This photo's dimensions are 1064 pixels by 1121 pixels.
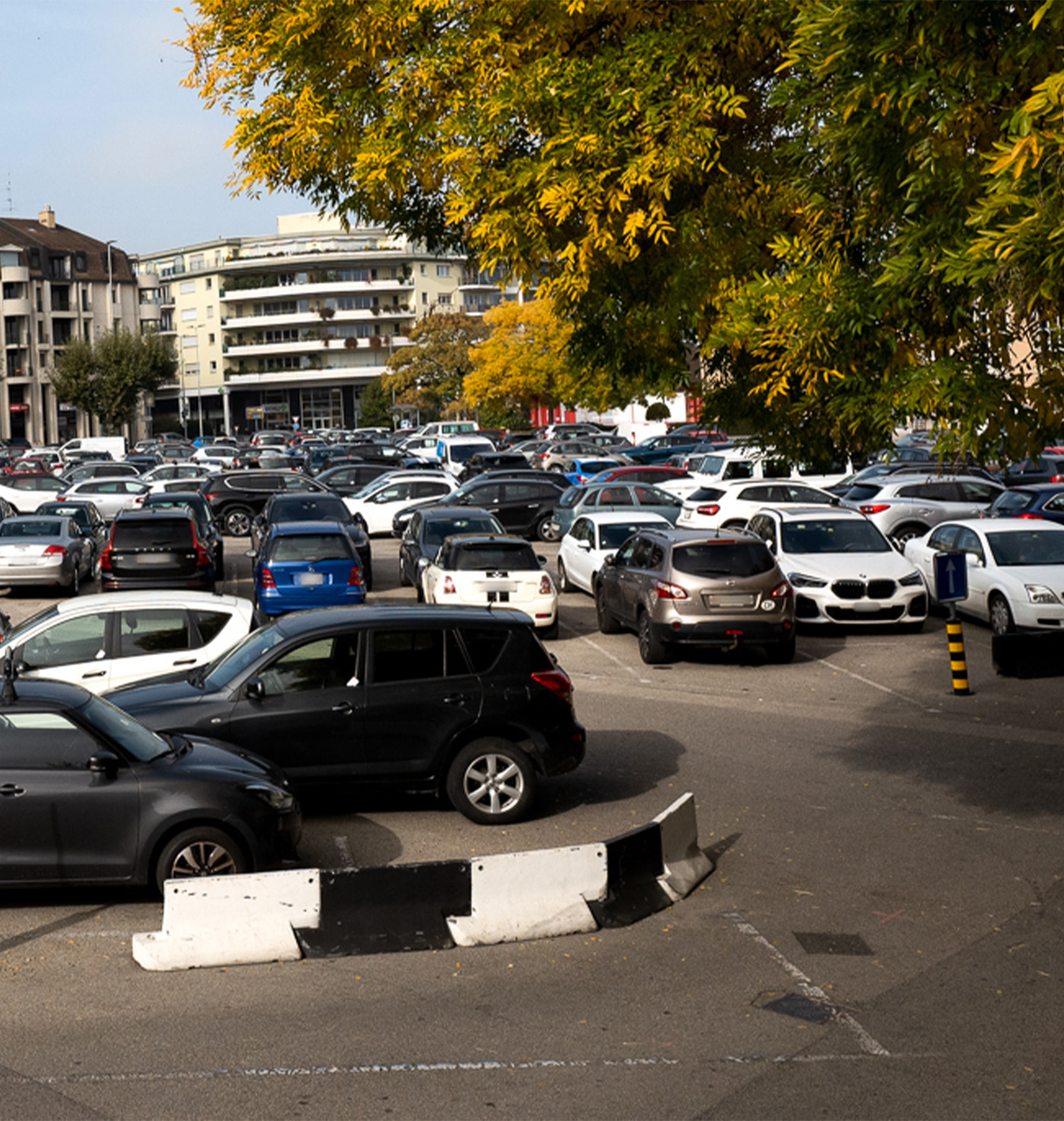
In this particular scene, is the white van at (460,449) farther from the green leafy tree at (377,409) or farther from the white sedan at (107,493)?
the green leafy tree at (377,409)

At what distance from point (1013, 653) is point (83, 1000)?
13.0 metres

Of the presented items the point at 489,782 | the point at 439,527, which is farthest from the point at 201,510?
A: the point at 489,782

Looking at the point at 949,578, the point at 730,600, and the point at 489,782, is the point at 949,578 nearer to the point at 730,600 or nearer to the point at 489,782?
the point at 730,600

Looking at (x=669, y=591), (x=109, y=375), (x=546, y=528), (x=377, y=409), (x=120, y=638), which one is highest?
(x=109, y=375)

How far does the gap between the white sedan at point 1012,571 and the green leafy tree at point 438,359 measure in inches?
2992

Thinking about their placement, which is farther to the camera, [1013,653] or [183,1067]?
[1013,653]

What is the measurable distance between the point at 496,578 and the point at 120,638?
274 inches

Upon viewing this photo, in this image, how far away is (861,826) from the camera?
11.2 metres

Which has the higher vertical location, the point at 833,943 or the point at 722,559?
the point at 722,559

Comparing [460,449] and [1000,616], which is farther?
[460,449]

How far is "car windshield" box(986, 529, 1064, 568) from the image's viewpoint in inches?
803

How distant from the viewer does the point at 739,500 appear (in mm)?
30266

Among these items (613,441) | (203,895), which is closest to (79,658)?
(203,895)

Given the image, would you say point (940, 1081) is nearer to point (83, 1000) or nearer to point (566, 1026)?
point (566, 1026)
